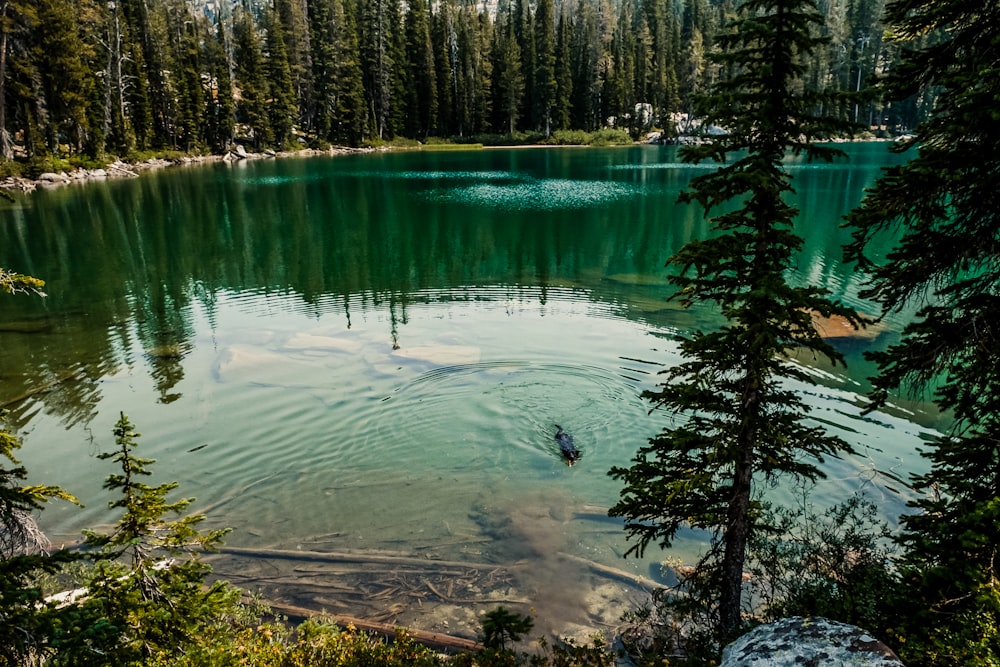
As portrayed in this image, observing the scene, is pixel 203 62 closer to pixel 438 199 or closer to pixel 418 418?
pixel 438 199

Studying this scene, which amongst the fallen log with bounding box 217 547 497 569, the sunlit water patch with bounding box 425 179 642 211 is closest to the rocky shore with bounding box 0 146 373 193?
the sunlit water patch with bounding box 425 179 642 211

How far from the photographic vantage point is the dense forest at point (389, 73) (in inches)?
3004

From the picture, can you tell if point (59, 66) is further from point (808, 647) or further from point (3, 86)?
point (808, 647)

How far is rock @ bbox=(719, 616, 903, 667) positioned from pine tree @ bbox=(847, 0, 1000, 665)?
1.72ft

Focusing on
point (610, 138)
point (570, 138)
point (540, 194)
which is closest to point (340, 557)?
point (540, 194)

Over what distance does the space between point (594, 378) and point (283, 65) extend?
3711 inches

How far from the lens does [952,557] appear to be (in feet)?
17.9

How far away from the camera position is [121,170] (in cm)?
6625

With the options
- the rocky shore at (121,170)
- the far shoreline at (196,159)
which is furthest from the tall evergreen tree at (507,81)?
the rocky shore at (121,170)

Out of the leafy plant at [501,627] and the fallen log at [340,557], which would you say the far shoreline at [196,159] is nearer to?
the fallen log at [340,557]

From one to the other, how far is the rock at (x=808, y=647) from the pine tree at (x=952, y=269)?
52 cm

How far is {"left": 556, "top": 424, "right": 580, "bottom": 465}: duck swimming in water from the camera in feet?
43.1

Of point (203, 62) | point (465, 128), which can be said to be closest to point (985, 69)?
point (465, 128)

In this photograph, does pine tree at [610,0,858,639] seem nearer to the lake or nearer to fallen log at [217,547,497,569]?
the lake
